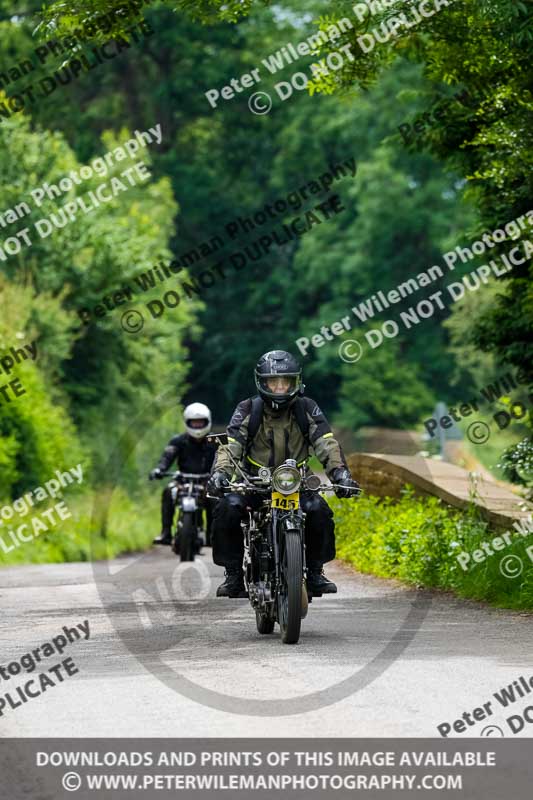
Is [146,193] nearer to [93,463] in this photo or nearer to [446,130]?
[93,463]

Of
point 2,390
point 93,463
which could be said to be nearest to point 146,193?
point 93,463

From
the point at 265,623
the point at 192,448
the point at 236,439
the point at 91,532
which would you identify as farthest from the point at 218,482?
the point at 91,532

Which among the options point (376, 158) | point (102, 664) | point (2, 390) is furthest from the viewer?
point (376, 158)

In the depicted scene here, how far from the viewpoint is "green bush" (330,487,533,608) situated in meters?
14.4

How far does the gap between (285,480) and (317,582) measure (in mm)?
804

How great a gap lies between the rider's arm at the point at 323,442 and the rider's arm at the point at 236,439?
0.44 metres

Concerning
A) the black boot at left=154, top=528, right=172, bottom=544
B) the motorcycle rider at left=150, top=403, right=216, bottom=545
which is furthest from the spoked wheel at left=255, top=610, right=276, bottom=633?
the black boot at left=154, top=528, right=172, bottom=544

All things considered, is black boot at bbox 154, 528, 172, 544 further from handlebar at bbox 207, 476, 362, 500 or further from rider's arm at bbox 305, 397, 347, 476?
handlebar at bbox 207, 476, 362, 500

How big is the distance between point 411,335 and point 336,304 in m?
3.31

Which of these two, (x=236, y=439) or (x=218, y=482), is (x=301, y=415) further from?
(x=218, y=482)

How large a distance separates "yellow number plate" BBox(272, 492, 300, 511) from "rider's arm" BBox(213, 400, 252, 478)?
0.50m

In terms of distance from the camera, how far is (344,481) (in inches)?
458

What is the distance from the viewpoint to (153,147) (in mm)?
64500

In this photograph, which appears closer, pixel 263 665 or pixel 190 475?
pixel 263 665
